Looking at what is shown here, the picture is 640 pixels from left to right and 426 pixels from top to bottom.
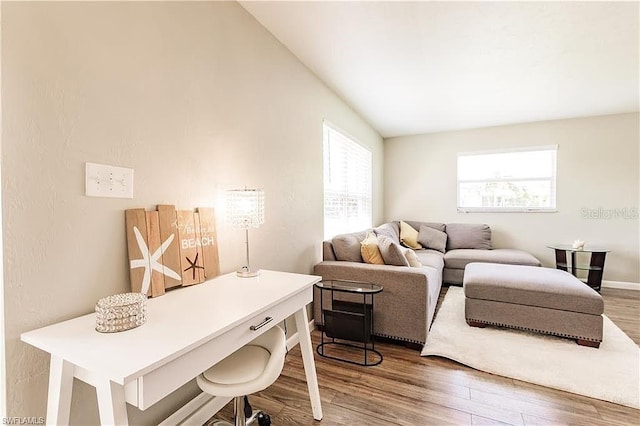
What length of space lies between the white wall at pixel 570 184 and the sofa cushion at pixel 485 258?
58 centimetres

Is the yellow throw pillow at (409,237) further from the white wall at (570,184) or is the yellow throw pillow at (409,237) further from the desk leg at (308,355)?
the desk leg at (308,355)

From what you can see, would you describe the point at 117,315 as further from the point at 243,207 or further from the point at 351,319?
the point at 351,319

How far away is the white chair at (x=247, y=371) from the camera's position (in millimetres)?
1086

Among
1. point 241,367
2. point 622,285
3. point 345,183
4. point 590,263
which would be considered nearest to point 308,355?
point 241,367

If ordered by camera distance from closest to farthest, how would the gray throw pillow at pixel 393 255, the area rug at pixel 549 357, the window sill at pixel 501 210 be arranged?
the area rug at pixel 549 357 < the gray throw pillow at pixel 393 255 < the window sill at pixel 501 210

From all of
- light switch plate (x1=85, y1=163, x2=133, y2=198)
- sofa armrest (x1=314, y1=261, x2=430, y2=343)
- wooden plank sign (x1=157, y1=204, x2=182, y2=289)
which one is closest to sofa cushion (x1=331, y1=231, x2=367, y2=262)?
sofa armrest (x1=314, y1=261, x2=430, y2=343)

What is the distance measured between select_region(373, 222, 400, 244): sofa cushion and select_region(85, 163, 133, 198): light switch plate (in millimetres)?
2785

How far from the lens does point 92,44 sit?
112cm

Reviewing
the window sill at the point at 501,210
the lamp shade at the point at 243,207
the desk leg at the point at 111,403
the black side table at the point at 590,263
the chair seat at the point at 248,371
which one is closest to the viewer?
the desk leg at the point at 111,403

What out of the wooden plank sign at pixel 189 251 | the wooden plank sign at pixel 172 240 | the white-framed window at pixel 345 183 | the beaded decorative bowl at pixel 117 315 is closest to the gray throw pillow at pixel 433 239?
the white-framed window at pixel 345 183

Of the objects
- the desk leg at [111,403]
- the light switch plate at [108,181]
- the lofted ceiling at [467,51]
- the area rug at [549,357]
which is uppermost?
the lofted ceiling at [467,51]

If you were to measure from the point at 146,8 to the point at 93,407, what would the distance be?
1660 millimetres

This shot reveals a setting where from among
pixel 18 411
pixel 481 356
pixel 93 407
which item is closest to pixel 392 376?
pixel 481 356

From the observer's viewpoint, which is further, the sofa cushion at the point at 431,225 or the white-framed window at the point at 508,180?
the sofa cushion at the point at 431,225
